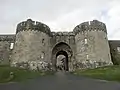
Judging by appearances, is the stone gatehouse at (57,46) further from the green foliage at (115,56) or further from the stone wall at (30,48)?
the green foliage at (115,56)

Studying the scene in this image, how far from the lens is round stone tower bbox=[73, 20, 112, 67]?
35531 mm

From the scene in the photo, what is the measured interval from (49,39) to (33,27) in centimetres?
462

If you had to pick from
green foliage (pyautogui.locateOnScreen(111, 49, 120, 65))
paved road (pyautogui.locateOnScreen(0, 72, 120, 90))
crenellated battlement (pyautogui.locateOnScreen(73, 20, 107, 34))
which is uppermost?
crenellated battlement (pyautogui.locateOnScreen(73, 20, 107, 34))

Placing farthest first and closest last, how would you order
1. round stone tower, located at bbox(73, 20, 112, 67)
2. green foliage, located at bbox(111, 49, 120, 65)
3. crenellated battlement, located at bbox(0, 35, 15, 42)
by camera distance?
crenellated battlement, located at bbox(0, 35, 15, 42) → green foliage, located at bbox(111, 49, 120, 65) → round stone tower, located at bbox(73, 20, 112, 67)

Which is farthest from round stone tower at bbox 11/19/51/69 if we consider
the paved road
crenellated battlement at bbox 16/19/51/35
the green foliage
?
the paved road

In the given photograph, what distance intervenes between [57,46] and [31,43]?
23.7 ft

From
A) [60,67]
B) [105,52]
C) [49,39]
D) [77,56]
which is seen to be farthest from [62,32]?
[60,67]

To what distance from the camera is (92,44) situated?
36812 mm

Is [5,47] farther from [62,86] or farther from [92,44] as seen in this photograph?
[62,86]

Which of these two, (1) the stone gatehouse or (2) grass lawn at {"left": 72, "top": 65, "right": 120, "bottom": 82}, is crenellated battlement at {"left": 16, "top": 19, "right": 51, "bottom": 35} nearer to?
(1) the stone gatehouse

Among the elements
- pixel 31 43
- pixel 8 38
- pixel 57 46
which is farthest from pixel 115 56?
pixel 8 38

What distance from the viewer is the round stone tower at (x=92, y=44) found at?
35.5 m

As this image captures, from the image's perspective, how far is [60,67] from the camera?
195ft

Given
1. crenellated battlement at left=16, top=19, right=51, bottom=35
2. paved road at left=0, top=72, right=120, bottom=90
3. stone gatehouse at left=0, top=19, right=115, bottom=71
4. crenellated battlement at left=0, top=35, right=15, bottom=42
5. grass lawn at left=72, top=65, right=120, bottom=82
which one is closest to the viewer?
paved road at left=0, top=72, right=120, bottom=90
